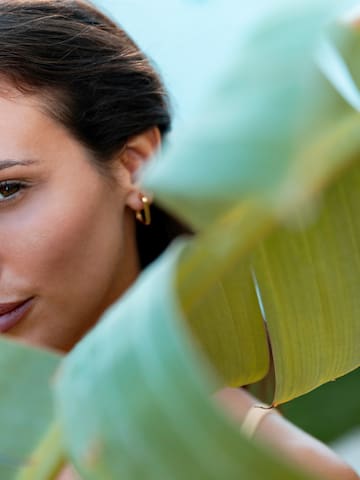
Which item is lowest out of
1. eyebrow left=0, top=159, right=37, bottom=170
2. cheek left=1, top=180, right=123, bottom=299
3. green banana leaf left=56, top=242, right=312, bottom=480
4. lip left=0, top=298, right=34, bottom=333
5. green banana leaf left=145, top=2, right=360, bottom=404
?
lip left=0, top=298, right=34, bottom=333

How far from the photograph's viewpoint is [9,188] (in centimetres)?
101

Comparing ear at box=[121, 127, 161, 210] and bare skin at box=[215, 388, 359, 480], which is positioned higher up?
ear at box=[121, 127, 161, 210]

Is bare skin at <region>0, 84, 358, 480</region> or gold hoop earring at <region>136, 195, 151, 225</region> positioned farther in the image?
gold hoop earring at <region>136, 195, 151, 225</region>

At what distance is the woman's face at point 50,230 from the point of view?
993 millimetres

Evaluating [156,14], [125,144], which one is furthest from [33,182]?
[156,14]

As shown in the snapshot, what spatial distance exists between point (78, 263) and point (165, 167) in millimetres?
850

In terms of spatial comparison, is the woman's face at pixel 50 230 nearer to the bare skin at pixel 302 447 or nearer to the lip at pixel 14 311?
the lip at pixel 14 311

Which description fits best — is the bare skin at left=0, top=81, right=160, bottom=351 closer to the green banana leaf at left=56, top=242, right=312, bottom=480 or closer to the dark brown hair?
the dark brown hair

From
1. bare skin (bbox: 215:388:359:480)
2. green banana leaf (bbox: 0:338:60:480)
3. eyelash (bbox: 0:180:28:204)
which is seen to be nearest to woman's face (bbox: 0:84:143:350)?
eyelash (bbox: 0:180:28:204)

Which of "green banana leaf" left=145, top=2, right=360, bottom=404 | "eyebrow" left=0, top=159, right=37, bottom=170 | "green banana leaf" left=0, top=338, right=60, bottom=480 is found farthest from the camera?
"eyebrow" left=0, top=159, right=37, bottom=170

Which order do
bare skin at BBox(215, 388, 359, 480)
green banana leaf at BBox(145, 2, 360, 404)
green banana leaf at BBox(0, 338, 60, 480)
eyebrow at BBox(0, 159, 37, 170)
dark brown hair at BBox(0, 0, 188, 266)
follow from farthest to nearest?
1. dark brown hair at BBox(0, 0, 188, 266)
2. eyebrow at BBox(0, 159, 37, 170)
3. bare skin at BBox(215, 388, 359, 480)
4. green banana leaf at BBox(0, 338, 60, 480)
5. green banana leaf at BBox(145, 2, 360, 404)

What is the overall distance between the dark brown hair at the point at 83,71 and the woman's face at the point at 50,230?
48 millimetres

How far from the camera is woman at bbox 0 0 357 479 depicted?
0.99 meters

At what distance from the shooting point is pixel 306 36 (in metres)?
0.21
